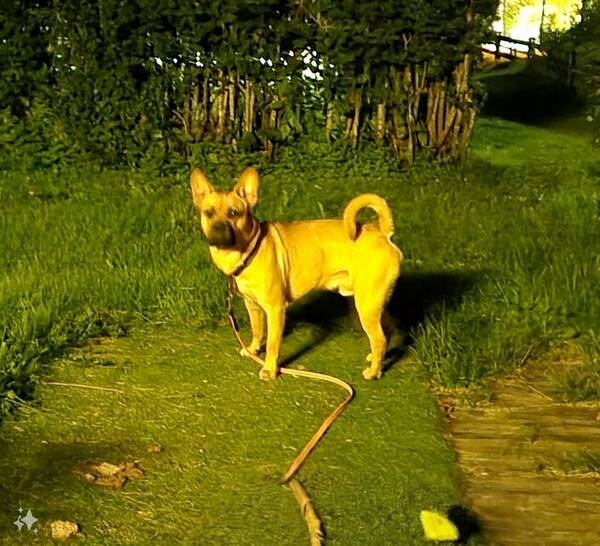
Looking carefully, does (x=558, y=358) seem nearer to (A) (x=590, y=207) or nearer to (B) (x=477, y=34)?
(A) (x=590, y=207)

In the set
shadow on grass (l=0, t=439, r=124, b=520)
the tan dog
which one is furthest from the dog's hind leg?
shadow on grass (l=0, t=439, r=124, b=520)

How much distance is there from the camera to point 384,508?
3.36 meters

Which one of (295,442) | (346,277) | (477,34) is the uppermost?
(477,34)

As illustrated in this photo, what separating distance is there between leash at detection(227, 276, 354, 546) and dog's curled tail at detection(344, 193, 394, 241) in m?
0.61

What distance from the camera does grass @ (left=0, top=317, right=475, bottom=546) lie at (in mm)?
3254

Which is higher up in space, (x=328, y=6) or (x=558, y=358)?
(x=328, y=6)

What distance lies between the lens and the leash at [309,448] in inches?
126

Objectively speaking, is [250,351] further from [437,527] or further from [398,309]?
[437,527]

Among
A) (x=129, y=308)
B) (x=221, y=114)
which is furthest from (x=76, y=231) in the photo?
(x=221, y=114)

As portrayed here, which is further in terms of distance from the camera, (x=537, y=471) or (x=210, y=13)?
(x=210, y=13)

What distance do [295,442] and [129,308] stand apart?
189cm

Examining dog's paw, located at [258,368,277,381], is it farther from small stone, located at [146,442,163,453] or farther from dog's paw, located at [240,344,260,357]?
small stone, located at [146,442,163,453]

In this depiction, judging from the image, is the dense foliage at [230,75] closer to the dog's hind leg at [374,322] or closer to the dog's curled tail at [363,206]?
the dog's curled tail at [363,206]

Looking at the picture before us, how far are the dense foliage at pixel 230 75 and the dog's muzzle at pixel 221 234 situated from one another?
5122 mm
